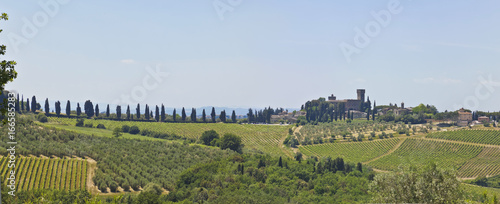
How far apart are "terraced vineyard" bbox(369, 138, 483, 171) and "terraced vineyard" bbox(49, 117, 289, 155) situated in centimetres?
2682

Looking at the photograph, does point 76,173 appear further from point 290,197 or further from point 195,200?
point 290,197

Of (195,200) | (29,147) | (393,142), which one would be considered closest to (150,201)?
(195,200)

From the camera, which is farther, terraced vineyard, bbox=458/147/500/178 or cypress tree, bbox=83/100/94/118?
cypress tree, bbox=83/100/94/118

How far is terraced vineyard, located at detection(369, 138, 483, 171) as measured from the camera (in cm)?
8794

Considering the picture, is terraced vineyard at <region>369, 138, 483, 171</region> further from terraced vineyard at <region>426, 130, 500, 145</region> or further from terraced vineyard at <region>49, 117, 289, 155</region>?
terraced vineyard at <region>49, 117, 289, 155</region>

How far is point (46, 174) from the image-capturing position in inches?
1944

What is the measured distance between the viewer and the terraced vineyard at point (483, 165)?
267 ft

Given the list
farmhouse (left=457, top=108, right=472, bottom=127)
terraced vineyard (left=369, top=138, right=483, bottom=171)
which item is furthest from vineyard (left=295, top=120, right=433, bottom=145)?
farmhouse (left=457, top=108, right=472, bottom=127)

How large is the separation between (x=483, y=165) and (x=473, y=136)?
21.2 meters

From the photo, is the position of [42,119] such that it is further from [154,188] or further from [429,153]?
[429,153]

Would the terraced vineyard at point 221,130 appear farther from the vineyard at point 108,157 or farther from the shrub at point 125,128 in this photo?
the vineyard at point 108,157

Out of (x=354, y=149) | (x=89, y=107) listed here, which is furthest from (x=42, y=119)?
(x=354, y=149)

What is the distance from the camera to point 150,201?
40.4m

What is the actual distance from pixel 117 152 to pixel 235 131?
50092 mm
